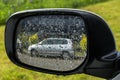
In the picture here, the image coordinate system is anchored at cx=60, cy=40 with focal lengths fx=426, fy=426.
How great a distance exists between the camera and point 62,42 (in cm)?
191

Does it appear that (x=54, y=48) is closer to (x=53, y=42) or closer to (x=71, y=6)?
(x=53, y=42)

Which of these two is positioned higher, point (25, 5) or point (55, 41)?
point (55, 41)

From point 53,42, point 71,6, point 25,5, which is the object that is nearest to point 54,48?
point 53,42

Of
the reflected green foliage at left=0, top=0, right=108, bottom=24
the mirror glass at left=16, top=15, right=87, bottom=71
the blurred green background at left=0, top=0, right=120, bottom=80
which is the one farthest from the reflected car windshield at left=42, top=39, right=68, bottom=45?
the reflected green foliage at left=0, top=0, right=108, bottom=24

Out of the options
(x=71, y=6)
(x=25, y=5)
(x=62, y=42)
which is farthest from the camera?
(x=71, y=6)

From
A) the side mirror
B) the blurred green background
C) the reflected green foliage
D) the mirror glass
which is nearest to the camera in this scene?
the side mirror

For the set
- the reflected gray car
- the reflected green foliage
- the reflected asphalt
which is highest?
the reflected gray car

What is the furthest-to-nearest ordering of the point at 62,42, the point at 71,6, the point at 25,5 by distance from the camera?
the point at 71,6, the point at 25,5, the point at 62,42

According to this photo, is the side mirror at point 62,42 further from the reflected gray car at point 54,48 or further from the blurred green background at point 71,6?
the blurred green background at point 71,6

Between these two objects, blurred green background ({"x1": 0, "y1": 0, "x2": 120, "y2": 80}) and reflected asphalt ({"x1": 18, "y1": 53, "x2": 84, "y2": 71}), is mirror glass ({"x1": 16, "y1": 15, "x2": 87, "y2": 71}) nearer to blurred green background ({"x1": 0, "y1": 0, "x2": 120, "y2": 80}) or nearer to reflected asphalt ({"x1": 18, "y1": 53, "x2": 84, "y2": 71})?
reflected asphalt ({"x1": 18, "y1": 53, "x2": 84, "y2": 71})

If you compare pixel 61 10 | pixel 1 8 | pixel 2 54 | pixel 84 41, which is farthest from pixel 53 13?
pixel 1 8

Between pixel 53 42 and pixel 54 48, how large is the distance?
3 centimetres

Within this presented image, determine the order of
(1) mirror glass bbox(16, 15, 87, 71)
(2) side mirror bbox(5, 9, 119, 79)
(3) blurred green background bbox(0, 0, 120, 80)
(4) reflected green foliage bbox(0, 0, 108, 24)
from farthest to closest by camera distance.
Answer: (4) reflected green foliage bbox(0, 0, 108, 24) < (3) blurred green background bbox(0, 0, 120, 80) < (1) mirror glass bbox(16, 15, 87, 71) < (2) side mirror bbox(5, 9, 119, 79)

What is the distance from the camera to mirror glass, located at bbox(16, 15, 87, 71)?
187 centimetres
